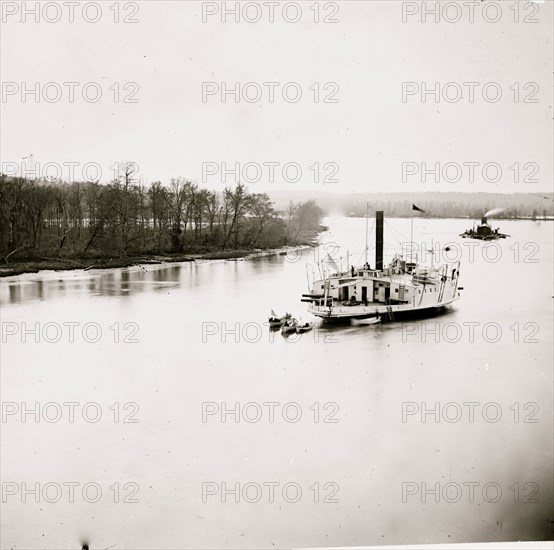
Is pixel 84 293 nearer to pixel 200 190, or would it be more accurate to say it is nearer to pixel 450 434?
pixel 200 190

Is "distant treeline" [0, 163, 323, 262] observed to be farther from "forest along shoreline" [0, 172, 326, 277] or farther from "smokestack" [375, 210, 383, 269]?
"smokestack" [375, 210, 383, 269]

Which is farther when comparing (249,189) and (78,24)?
(249,189)

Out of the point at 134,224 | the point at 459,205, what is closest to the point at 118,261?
the point at 134,224

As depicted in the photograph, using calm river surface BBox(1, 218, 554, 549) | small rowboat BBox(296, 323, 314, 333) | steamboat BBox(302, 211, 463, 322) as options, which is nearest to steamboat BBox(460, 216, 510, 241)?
calm river surface BBox(1, 218, 554, 549)

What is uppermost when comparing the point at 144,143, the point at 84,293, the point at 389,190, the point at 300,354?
the point at 144,143

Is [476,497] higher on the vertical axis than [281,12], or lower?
lower

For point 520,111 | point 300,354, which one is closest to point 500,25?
point 520,111

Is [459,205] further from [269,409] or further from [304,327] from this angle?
[269,409]
